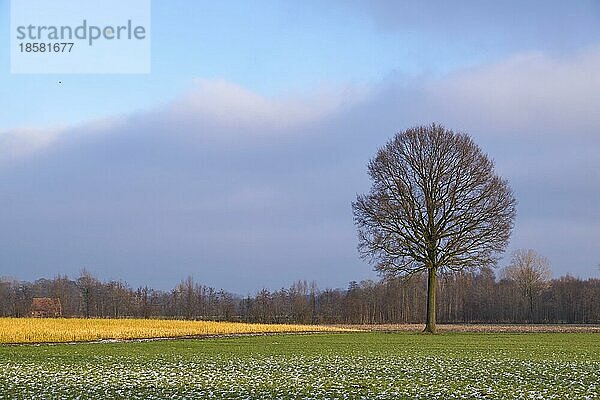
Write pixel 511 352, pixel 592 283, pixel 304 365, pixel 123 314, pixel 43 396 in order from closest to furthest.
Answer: pixel 43 396 → pixel 304 365 → pixel 511 352 → pixel 123 314 → pixel 592 283

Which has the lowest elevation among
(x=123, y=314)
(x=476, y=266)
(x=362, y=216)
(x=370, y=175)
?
(x=123, y=314)

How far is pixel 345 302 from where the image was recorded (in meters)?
98.1

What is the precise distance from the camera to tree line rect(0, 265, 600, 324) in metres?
92.8

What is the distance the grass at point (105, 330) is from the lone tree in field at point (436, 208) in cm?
1336

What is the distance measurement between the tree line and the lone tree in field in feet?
140

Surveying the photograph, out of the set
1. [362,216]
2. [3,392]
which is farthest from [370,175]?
[3,392]

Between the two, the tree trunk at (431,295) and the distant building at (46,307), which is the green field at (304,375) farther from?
the distant building at (46,307)

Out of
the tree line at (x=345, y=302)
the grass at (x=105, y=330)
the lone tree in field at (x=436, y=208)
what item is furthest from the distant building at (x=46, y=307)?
the lone tree in field at (x=436, y=208)

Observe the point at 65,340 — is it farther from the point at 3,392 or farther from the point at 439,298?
the point at 439,298

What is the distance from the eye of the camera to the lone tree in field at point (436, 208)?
46.5 m

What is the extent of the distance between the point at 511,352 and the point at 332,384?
1541cm

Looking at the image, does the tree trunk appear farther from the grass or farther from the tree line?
the tree line

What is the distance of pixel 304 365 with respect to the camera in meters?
22.9

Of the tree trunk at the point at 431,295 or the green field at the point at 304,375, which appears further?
the tree trunk at the point at 431,295
